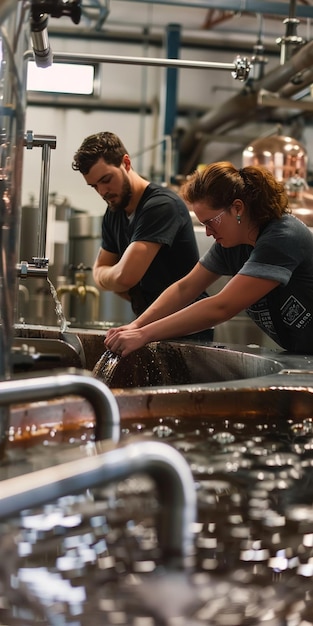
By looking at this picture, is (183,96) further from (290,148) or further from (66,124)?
(290,148)

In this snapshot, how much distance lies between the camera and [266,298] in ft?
7.37

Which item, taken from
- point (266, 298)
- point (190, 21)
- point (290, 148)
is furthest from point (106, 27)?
point (266, 298)

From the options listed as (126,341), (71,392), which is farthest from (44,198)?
(71,392)

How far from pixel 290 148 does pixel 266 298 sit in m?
3.23

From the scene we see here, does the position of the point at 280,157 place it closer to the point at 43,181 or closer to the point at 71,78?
the point at 71,78

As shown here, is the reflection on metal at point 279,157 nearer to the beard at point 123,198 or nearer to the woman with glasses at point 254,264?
the beard at point 123,198

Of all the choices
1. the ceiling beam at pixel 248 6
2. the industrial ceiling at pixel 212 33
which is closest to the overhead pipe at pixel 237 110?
the industrial ceiling at pixel 212 33

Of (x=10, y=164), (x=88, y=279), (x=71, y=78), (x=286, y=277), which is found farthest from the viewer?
(x=88, y=279)

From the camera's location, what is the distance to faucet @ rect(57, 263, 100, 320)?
5047 mm

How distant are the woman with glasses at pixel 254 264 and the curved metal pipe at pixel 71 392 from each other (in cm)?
130

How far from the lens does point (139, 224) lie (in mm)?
2674

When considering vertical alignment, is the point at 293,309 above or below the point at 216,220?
below

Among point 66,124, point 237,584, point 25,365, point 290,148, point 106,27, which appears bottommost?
point 237,584

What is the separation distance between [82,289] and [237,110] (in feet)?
9.54
